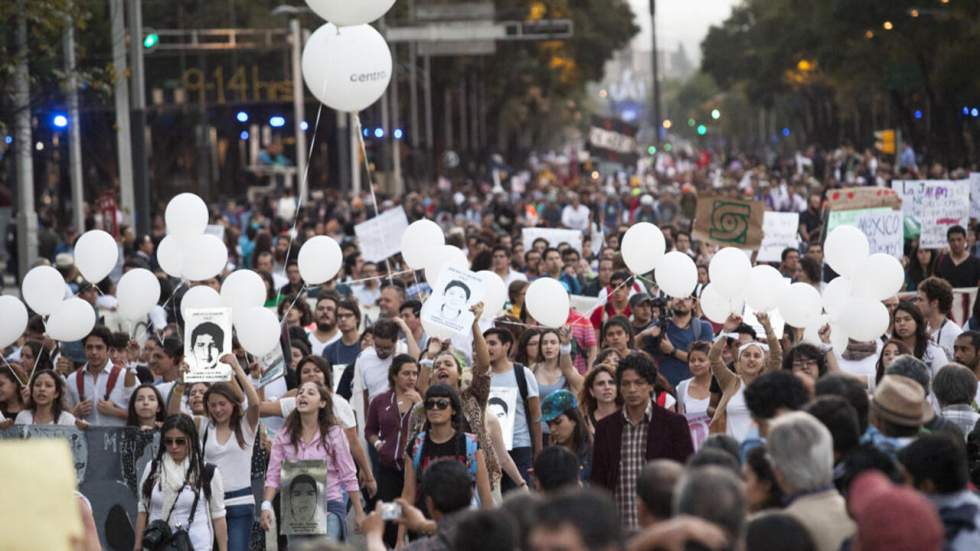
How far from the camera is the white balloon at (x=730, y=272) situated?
1125cm

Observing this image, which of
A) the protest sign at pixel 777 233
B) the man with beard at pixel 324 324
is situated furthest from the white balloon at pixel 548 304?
the protest sign at pixel 777 233

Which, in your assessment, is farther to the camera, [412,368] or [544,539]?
[412,368]

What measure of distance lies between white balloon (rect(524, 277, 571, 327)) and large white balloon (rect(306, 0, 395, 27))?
2.50m

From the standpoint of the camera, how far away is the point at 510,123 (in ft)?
289

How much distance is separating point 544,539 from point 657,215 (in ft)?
81.4

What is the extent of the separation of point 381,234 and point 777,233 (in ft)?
14.4

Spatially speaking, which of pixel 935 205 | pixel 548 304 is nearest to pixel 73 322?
pixel 548 304

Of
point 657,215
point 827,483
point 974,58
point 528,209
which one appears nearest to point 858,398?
point 827,483

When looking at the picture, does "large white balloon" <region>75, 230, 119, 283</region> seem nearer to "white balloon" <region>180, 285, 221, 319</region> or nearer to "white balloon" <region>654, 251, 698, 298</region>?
"white balloon" <region>180, 285, 221, 319</region>

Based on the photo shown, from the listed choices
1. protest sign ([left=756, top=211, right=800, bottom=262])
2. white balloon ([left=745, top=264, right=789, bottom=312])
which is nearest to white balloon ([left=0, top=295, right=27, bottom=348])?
white balloon ([left=745, top=264, right=789, bottom=312])

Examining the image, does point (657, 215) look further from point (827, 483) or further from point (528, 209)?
point (827, 483)

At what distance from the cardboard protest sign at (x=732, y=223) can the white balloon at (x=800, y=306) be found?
7064mm

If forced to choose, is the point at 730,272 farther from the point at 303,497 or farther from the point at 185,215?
the point at 185,215

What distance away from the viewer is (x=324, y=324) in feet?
42.3
